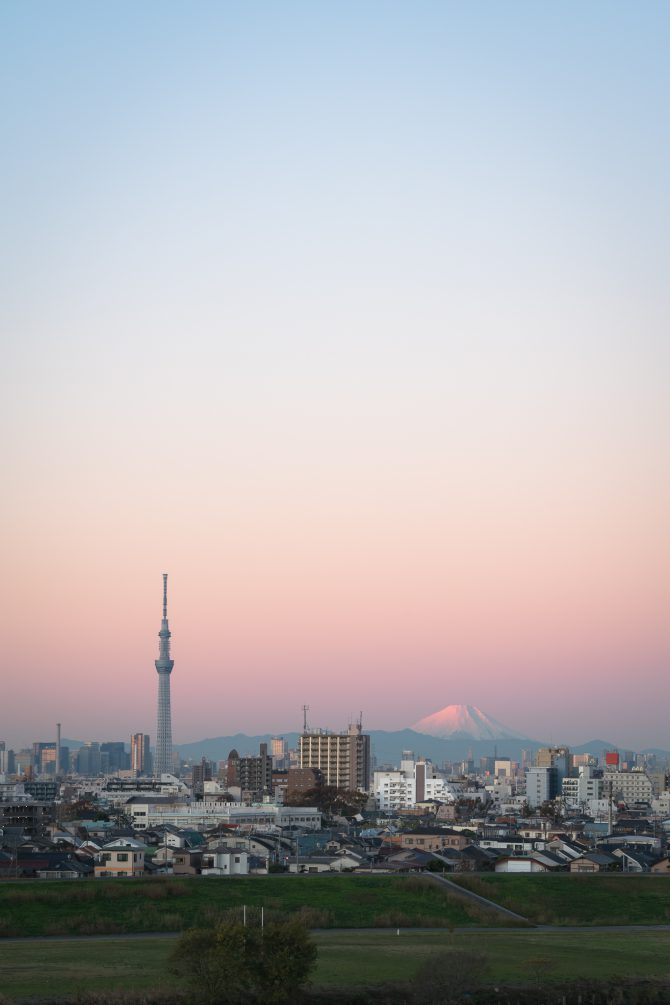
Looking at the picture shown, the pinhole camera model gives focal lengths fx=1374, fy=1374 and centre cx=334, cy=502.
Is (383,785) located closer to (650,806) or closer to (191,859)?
(650,806)

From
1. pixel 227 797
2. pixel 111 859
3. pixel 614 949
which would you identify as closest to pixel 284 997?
pixel 614 949

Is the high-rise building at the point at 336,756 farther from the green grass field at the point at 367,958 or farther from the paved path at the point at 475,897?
the green grass field at the point at 367,958

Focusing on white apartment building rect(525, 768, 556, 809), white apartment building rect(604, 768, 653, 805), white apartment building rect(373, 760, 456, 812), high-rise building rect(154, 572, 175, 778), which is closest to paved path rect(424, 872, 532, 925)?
white apartment building rect(373, 760, 456, 812)

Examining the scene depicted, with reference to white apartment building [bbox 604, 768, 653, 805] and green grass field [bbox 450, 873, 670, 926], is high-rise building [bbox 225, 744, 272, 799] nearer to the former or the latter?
white apartment building [bbox 604, 768, 653, 805]

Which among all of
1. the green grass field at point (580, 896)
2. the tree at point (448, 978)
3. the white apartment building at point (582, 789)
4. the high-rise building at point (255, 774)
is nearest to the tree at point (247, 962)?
the tree at point (448, 978)

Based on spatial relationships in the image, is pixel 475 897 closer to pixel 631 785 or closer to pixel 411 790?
pixel 411 790

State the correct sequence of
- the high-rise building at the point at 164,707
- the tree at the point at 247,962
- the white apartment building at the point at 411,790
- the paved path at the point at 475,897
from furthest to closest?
the high-rise building at the point at 164,707 < the white apartment building at the point at 411,790 < the paved path at the point at 475,897 < the tree at the point at 247,962

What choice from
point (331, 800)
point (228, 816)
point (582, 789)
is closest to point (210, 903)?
point (228, 816)
